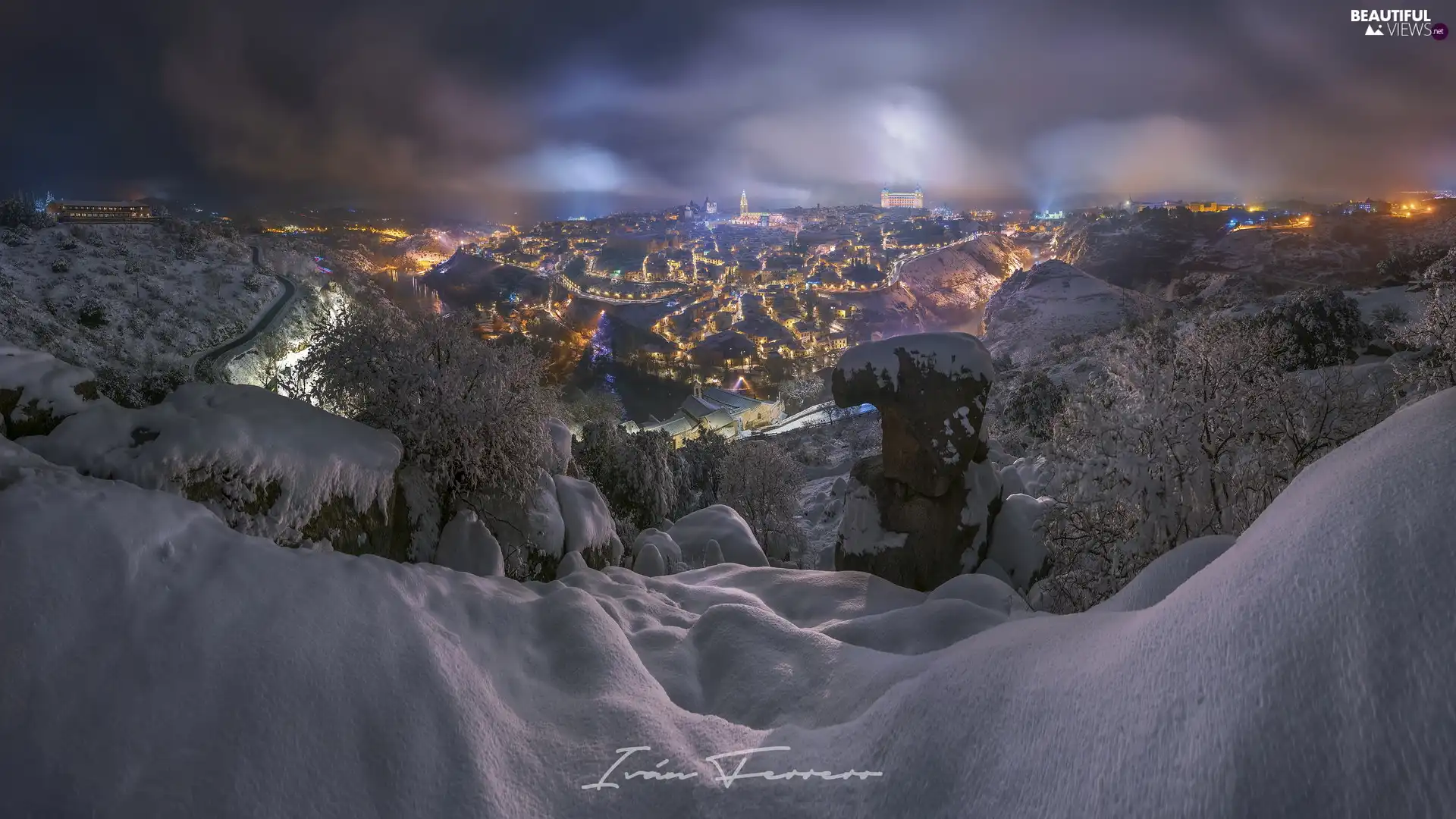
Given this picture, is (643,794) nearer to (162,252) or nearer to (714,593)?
(714,593)

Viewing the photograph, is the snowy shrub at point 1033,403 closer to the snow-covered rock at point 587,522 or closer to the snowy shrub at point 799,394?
the snow-covered rock at point 587,522

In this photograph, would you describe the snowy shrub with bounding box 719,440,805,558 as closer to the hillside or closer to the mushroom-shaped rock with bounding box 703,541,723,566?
the mushroom-shaped rock with bounding box 703,541,723,566

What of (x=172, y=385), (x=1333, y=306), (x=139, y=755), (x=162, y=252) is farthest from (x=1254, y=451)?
(x=162, y=252)

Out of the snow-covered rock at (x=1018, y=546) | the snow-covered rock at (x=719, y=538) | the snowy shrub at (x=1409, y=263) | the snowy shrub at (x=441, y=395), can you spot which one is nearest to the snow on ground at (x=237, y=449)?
the snowy shrub at (x=441, y=395)

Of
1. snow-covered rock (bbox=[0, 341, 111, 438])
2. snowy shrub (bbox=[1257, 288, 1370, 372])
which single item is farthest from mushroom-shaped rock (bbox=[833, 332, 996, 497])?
snowy shrub (bbox=[1257, 288, 1370, 372])

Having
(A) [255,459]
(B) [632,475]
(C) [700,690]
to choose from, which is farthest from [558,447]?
(B) [632,475]

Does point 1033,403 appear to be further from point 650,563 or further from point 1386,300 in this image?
point 650,563
